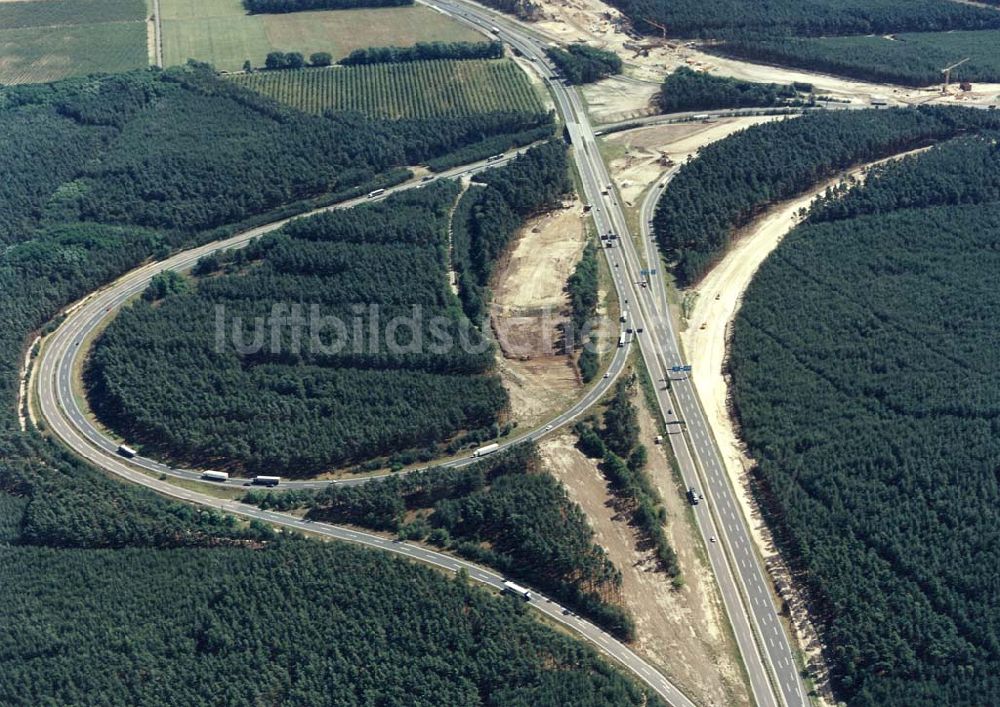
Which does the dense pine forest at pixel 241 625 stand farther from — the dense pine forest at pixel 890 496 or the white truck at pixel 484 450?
the dense pine forest at pixel 890 496

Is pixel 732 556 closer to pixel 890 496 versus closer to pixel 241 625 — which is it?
pixel 890 496

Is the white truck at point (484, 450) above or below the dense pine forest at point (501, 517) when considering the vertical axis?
above

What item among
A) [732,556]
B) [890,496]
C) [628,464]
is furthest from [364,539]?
[890,496]

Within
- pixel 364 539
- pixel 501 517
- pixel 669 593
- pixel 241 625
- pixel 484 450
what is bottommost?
pixel 241 625

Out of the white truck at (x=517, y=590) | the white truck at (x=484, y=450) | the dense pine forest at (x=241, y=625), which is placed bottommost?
the dense pine forest at (x=241, y=625)

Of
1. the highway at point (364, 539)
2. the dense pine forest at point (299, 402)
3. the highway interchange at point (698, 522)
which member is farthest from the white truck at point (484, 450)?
the highway at point (364, 539)

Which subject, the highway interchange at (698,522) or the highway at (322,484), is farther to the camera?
the highway at (322,484)
